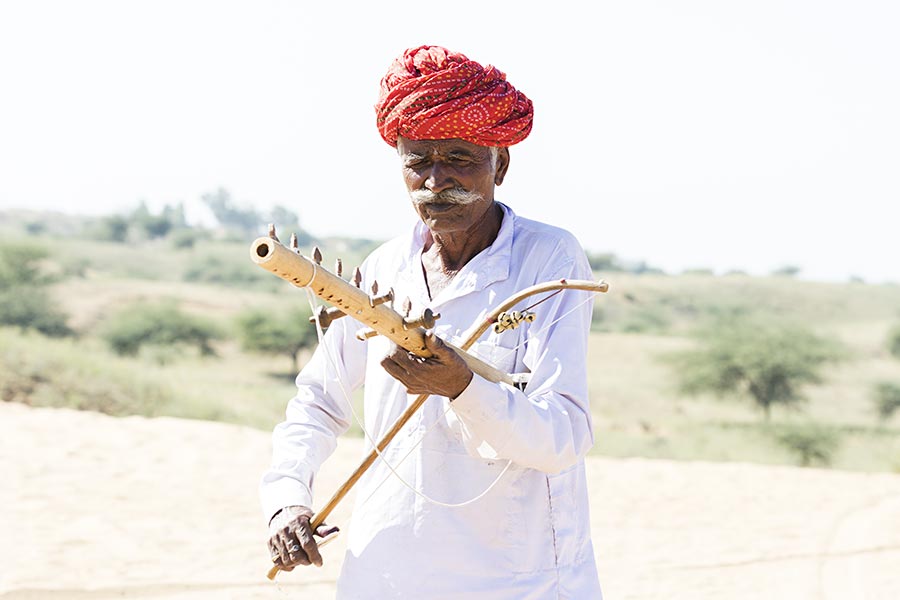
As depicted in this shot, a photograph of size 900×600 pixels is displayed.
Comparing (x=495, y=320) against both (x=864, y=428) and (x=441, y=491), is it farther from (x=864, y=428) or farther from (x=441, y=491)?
(x=864, y=428)

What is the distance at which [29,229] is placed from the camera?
59.3 metres

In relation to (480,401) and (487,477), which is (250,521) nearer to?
(487,477)

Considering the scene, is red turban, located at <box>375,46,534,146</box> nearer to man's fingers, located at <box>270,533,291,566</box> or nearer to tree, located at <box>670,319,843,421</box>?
man's fingers, located at <box>270,533,291,566</box>

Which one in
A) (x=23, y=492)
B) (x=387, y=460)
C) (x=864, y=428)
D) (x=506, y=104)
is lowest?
(x=864, y=428)

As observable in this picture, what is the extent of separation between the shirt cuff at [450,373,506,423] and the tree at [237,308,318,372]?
24.7 metres

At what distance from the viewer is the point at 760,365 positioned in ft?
79.8

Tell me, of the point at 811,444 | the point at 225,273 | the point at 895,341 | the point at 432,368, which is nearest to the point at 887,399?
the point at 811,444

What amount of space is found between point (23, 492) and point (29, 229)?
2093 inches

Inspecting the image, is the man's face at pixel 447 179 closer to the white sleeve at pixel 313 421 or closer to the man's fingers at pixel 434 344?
the white sleeve at pixel 313 421

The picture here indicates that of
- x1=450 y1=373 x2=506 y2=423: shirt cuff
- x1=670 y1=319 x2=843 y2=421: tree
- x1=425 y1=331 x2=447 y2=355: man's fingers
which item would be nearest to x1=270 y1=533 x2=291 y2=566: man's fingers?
x1=450 y1=373 x2=506 y2=423: shirt cuff

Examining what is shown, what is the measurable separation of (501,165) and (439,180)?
0.23m

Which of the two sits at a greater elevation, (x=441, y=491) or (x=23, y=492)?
(x=441, y=491)

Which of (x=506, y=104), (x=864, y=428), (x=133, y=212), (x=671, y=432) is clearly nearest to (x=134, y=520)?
(x=506, y=104)

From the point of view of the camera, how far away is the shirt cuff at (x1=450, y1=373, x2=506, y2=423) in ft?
6.91
